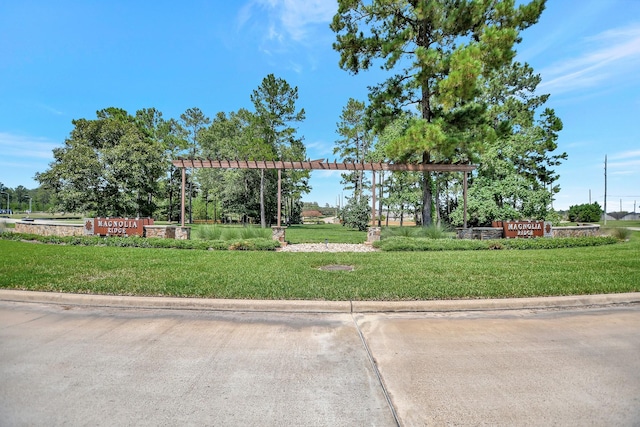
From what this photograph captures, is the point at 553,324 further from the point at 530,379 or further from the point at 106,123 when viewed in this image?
the point at 106,123

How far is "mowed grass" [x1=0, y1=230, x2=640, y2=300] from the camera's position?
18.0 feet

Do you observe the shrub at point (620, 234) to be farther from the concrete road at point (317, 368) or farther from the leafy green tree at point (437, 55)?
the concrete road at point (317, 368)

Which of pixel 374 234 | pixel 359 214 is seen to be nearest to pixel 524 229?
pixel 374 234

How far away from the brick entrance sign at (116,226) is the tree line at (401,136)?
11.1m

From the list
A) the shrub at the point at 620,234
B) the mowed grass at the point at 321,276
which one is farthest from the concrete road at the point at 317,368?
the shrub at the point at 620,234

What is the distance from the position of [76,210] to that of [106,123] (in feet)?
32.1

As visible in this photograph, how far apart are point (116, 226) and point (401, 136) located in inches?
538

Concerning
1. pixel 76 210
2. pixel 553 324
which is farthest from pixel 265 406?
pixel 76 210

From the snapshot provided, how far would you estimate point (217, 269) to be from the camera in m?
7.43

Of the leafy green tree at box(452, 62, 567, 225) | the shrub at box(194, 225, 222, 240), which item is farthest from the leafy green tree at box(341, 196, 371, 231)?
the shrub at box(194, 225, 222, 240)

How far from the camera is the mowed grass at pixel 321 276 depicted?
5.50 metres

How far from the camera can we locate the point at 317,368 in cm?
321

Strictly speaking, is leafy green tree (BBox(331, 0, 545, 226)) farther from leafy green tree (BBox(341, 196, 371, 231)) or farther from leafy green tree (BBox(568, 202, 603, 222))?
leafy green tree (BBox(568, 202, 603, 222))

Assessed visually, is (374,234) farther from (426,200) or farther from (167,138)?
(167,138)
